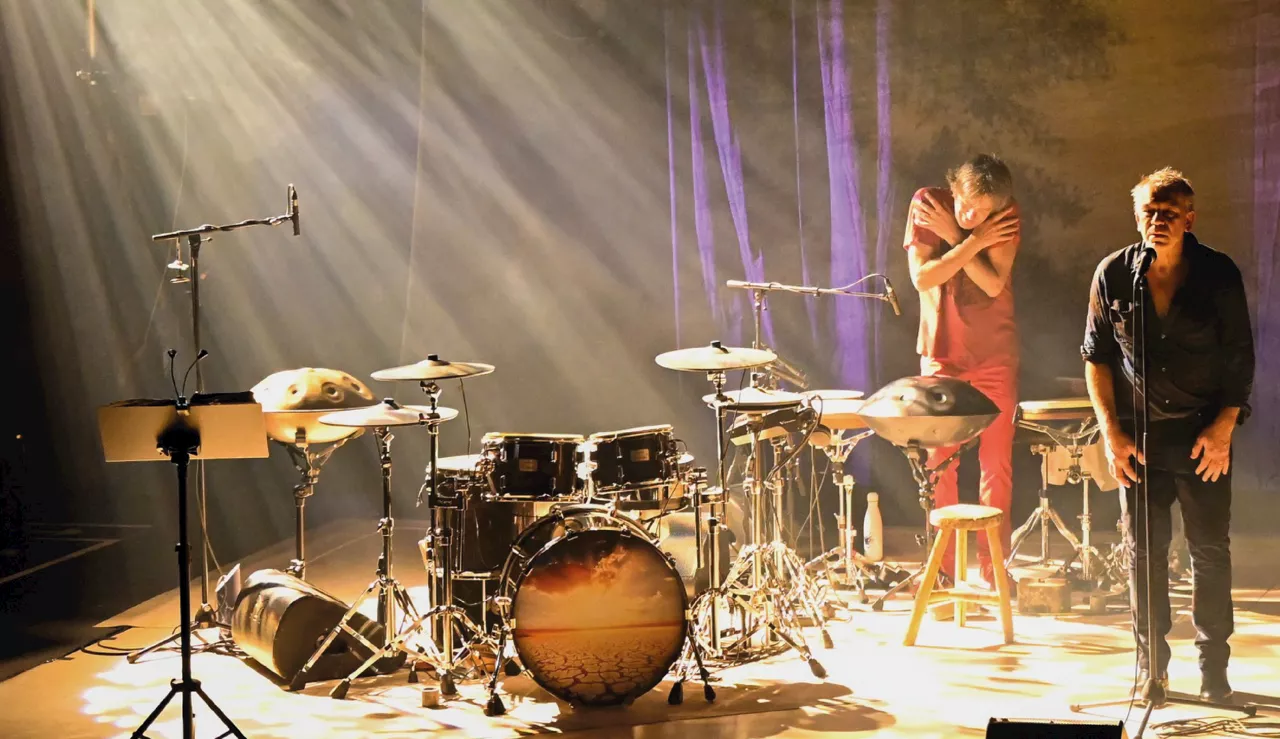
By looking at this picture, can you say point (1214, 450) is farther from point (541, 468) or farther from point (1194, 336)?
point (541, 468)

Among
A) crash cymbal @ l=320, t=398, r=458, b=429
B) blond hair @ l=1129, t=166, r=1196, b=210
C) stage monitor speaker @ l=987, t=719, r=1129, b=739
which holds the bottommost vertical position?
stage monitor speaker @ l=987, t=719, r=1129, b=739

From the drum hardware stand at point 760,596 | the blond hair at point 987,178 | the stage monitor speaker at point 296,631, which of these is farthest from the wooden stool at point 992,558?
the stage monitor speaker at point 296,631

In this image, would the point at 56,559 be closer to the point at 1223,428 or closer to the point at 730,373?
the point at 730,373

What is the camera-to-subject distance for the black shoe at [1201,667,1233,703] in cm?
446

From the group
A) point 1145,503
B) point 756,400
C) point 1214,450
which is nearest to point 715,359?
point 756,400

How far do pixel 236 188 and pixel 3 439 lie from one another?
2.24m

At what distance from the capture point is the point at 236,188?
26.6ft

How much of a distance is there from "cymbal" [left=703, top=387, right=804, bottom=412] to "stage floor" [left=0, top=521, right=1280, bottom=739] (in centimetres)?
106

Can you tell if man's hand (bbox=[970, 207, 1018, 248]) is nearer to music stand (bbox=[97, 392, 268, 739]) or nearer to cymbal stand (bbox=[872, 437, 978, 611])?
cymbal stand (bbox=[872, 437, 978, 611])

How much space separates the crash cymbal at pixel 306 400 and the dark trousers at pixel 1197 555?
3.32 metres

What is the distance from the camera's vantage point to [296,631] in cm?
525

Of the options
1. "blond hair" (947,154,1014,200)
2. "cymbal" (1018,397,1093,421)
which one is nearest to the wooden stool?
"cymbal" (1018,397,1093,421)

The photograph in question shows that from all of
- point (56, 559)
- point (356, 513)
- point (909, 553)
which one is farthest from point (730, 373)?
point (56, 559)

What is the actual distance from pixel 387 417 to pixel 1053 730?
2871 mm
